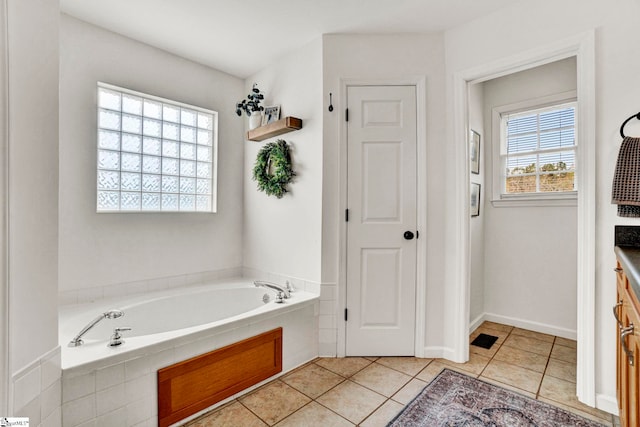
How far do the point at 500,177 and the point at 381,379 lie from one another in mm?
2283

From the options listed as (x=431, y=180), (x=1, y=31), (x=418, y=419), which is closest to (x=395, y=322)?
(x=418, y=419)

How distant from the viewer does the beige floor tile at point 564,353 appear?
2412 millimetres

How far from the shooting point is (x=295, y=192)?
9.02 feet

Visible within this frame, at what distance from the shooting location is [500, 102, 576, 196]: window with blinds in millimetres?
2812

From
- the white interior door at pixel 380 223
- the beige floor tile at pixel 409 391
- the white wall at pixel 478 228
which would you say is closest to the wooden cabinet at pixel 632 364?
the beige floor tile at pixel 409 391

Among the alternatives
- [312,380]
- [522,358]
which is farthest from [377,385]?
[522,358]

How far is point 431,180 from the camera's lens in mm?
2404

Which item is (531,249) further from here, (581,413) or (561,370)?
(581,413)

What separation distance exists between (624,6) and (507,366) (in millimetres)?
2327

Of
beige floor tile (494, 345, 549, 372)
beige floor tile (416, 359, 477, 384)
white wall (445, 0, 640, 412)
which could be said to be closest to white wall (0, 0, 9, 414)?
beige floor tile (416, 359, 477, 384)

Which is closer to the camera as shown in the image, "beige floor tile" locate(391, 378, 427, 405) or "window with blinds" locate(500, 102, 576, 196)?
"beige floor tile" locate(391, 378, 427, 405)

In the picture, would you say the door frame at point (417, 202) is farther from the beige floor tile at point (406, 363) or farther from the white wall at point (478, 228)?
the white wall at point (478, 228)

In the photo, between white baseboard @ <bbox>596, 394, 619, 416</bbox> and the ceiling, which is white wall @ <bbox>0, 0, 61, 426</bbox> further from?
white baseboard @ <bbox>596, 394, 619, 416</bbox>

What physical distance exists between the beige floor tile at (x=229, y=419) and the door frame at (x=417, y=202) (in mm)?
892
